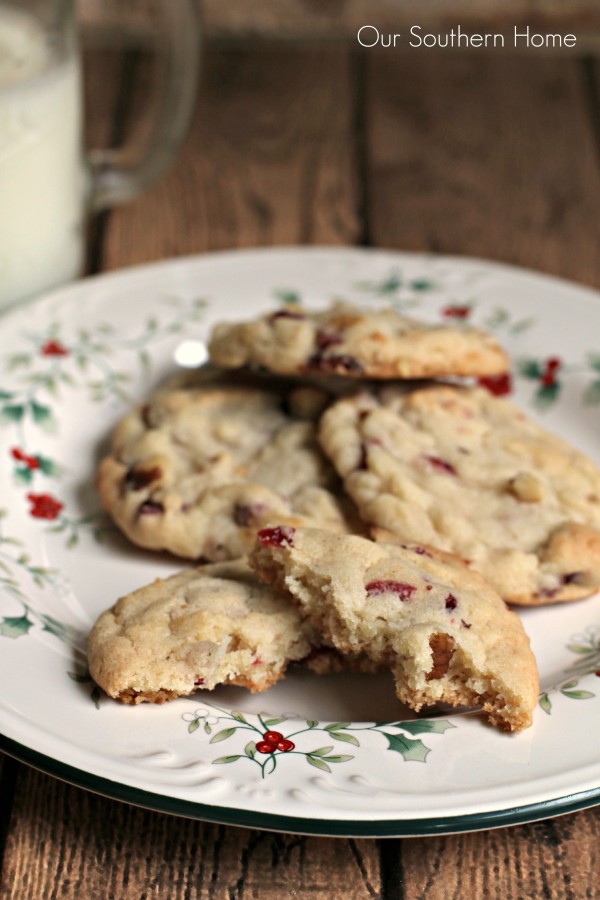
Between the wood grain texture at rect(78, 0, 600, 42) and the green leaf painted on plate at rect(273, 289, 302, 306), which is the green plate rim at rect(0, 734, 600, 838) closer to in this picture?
the green leaf painted on plate at rect(273, 289, 302, 306)

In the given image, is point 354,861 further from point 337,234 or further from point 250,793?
point 337,234

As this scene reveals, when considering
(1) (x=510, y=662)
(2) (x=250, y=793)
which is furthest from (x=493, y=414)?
(2) (x=250, y=793)

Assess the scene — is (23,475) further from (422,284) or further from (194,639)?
(422,284)

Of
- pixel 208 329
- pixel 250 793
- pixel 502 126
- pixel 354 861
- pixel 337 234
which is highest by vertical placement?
pixel 502 126

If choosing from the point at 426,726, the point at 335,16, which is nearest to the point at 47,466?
the point at 426,726

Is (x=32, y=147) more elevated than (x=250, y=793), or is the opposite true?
(x=32, y=147)

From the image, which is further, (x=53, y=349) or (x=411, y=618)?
(x=53, y=349)

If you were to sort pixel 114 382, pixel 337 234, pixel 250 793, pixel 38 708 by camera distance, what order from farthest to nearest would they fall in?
pixel 337 234 < pixel 114 382 < pixel 38 708 < pixel 250 793
